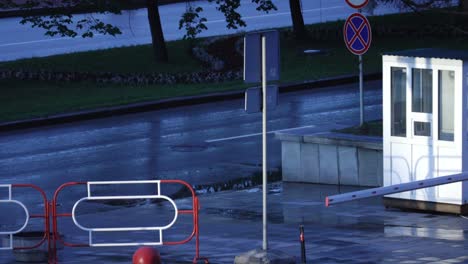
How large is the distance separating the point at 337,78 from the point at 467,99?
15189mm

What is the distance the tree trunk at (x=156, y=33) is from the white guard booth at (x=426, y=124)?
56.3 ft

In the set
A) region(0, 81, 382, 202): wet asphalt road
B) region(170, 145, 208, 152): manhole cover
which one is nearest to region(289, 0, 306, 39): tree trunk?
region(0, 81, 382, 202): wet asphalt road

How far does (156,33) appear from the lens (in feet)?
109

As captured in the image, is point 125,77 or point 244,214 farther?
point 125,77

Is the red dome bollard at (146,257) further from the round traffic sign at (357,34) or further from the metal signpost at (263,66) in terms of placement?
the round traffic sign at (357,34)

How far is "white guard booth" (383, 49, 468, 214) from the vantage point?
16.0m

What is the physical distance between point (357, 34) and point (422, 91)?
568cm

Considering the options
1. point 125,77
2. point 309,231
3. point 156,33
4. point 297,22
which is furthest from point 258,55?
point 297,22

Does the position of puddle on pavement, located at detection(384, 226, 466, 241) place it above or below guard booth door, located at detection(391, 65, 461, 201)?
below

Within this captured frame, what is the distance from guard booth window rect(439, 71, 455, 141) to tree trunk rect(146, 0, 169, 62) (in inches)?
701

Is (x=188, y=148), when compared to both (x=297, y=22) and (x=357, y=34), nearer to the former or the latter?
(x=357, y=34)

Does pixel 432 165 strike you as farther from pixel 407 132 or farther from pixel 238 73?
pixel 238 73

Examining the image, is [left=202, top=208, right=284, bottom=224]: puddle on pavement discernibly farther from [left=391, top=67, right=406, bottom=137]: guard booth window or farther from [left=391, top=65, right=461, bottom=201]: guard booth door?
[left=391, top=67, right=406, bottom=137]: guard booth window

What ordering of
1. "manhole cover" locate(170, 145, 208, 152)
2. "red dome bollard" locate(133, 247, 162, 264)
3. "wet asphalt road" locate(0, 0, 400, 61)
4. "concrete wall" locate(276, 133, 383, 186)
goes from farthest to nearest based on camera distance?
"wet asphalt road" locate(0, 0, 400, 61) < "manhole cover" locate(170, 145, 208, 152) < "concrete wall" locate(276, 133, 383, 186) < "red dome bollard" locate(133, 247, 162, 264)
